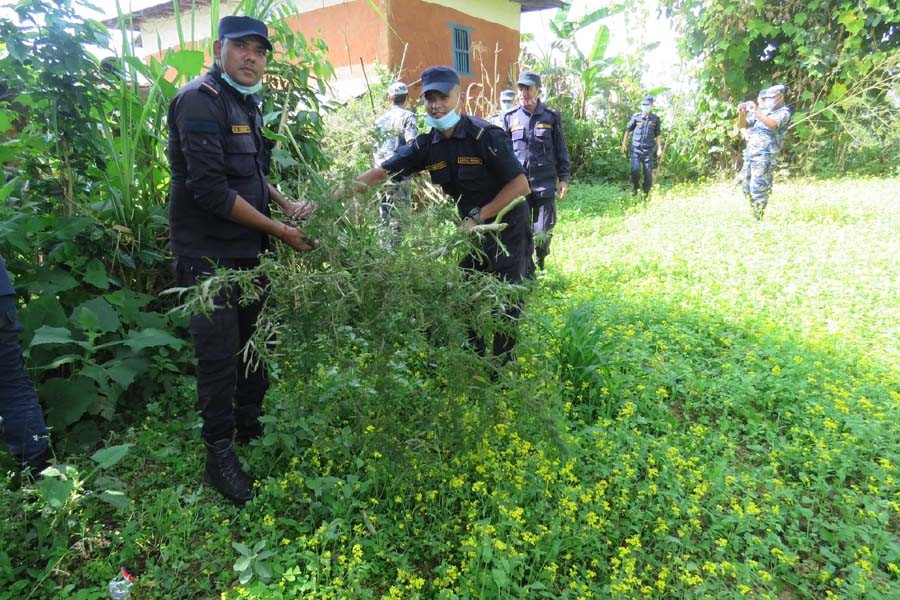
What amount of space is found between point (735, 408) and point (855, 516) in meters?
0.91

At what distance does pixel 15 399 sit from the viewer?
2398 millimetres

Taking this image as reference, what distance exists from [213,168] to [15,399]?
→ 1351 mm

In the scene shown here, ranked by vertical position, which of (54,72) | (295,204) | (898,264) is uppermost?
(54,72)

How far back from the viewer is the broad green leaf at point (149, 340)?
276cm

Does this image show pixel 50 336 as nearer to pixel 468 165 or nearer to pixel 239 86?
pixel 239 86

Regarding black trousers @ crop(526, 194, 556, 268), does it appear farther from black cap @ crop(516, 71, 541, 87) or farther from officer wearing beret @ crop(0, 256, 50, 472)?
officer wearing beret @ crop(0, 256, 50, 472)

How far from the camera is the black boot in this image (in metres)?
2.53

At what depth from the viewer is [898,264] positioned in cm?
578

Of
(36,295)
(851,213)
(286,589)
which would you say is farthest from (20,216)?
(851,213)

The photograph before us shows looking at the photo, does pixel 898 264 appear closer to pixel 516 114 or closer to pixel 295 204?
pixel 516 114

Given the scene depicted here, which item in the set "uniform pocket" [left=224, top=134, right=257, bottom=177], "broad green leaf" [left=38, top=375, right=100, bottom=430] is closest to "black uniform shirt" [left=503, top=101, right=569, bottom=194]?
"uniform pocket" [left=224, top=134, right=257, bottom=177]

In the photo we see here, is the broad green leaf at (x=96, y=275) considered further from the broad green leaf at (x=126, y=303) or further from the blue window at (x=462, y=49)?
the blue window at (x=462, y=49)

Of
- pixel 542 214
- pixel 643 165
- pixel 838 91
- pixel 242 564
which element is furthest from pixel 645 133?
pixel 242 564

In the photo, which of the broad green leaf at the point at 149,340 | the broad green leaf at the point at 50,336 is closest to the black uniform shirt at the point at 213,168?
the broad green leaf at the point at 149,340
